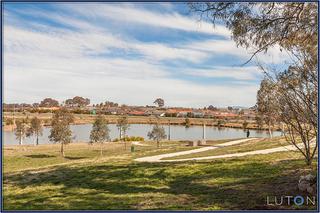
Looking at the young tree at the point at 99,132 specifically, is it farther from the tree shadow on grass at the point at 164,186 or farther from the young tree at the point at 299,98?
the young tree at the point at 299,98

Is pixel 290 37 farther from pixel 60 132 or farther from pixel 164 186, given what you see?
pixel 60 132

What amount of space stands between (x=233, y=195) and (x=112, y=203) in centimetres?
312

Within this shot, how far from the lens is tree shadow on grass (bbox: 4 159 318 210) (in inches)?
382

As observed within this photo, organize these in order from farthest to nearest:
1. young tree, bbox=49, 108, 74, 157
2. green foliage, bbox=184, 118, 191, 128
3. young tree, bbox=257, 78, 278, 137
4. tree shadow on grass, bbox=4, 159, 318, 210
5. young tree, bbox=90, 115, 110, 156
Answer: green foliage, bbox=184, 118, 191, 128 < young tree, bbox=90, 115, 110, 156 < young tree, bbox=49, 108, 74, 157 < young tree, bbox=257, 78, 278, 137 < tree shadow on grass, bbox=4, 159, 318, 210

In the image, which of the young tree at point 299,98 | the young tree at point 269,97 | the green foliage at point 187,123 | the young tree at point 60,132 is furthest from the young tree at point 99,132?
the green foliage at point 187,123

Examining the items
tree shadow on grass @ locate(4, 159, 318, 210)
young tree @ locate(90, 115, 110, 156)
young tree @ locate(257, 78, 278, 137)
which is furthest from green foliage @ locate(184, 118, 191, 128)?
tree shadow on grass @ locate(4, 159, 318, 210)

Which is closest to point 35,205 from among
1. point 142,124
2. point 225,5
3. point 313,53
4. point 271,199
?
point 271,199

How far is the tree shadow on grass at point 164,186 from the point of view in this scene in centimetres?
970

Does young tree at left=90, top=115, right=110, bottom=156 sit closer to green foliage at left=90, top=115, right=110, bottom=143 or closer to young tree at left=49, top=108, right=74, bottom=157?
green foliage at left=90, top=115, right=110, bottom=143

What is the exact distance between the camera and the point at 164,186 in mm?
12422

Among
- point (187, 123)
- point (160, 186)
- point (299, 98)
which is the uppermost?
point (299, 98)

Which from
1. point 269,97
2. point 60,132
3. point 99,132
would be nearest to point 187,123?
point 99,132

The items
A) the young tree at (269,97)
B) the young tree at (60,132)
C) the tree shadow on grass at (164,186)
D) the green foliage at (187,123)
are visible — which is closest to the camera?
the tree shadow on grass at (164,186)

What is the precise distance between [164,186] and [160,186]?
0.14 meters
